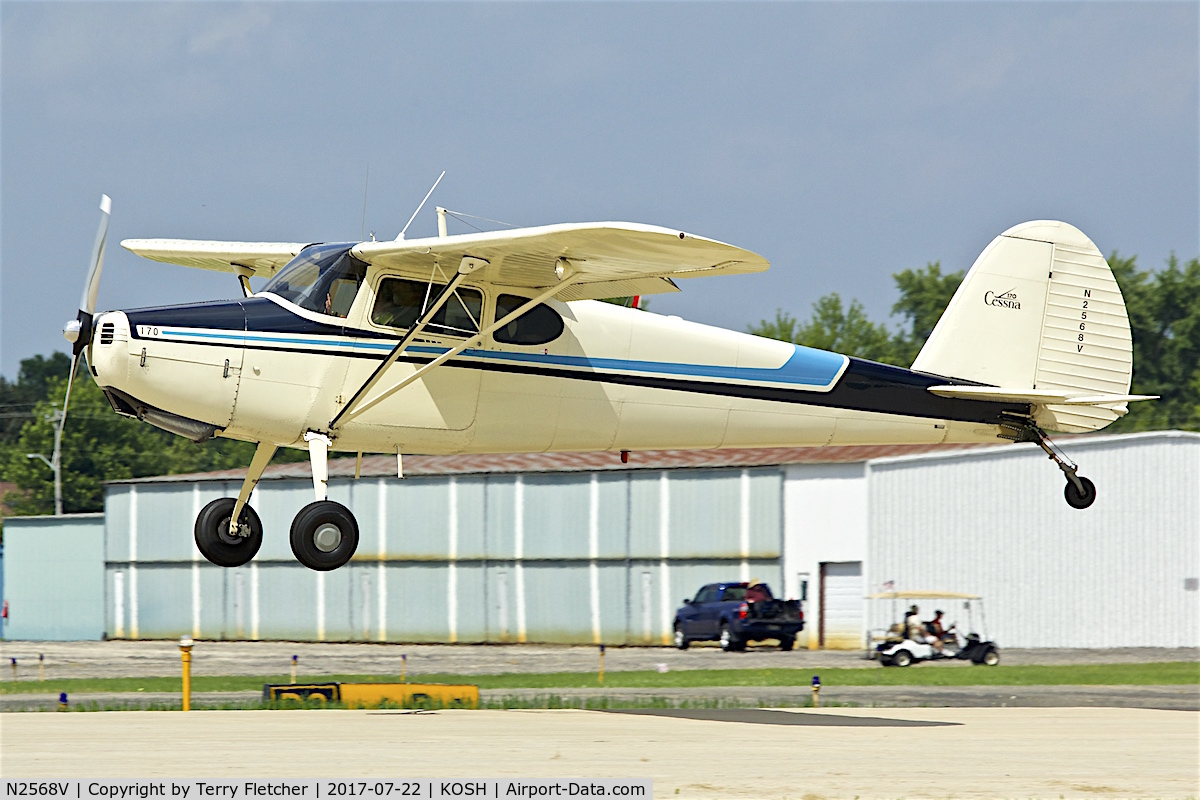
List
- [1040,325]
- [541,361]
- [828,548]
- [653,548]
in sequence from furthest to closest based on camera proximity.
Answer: [653,548]
[828,548]
[1040,325]
[541,361]

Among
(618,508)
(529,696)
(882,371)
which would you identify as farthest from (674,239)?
(618,508)

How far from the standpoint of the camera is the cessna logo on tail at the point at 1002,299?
56.1ft

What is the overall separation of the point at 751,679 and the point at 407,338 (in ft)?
48.2

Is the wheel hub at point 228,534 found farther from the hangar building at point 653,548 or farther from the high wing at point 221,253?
the hangar building at point 653,548

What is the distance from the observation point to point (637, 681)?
26828 mm

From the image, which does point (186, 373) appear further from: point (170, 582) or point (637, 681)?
point (170, 582)

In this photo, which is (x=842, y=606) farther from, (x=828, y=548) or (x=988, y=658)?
(x=988, y=658)

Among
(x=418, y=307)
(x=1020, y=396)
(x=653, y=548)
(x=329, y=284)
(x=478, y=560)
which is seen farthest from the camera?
(x=478, y=560)

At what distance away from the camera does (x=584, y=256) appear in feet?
44.8

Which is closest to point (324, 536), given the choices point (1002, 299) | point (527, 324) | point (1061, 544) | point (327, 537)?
point (327, 537)

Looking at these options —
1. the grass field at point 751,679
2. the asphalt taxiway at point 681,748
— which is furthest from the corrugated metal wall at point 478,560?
the asphalt taxiway at point 681,748

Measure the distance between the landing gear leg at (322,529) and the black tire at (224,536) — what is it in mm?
971

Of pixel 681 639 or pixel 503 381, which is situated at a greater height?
pixel 503 381

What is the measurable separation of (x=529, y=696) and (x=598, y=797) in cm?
1315
